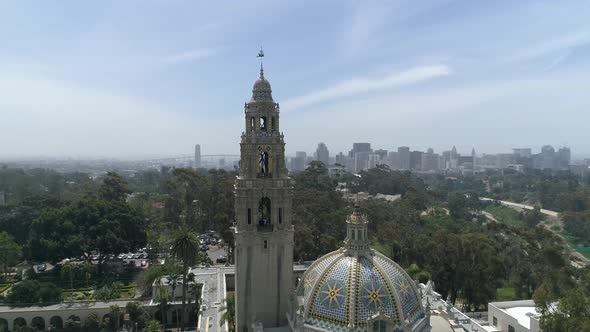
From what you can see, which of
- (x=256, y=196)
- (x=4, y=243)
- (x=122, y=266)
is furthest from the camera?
(x=122, y=266)

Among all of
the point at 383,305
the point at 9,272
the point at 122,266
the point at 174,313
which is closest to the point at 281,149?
the point at 383,305

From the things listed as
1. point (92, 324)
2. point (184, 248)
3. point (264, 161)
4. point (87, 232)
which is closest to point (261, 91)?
point (264, 161)

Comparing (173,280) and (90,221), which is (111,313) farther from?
(90,221)

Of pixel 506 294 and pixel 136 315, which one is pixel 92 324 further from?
pixel 506 294

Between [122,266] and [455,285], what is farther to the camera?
[122,266]

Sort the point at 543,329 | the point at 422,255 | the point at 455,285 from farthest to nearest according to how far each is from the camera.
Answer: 1. the point at 422,255
2. the point at 455,285
3. the point at 543,329

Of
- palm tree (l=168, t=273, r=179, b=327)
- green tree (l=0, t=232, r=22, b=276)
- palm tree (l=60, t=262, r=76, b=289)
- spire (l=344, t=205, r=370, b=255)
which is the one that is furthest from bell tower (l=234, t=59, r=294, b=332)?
green tree (l=0, t=232, r=22, b=276)

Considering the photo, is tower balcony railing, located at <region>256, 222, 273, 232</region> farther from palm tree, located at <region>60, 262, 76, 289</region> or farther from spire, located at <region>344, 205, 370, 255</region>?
palm tree, located at <region>60, 262, 76, 289</region>
